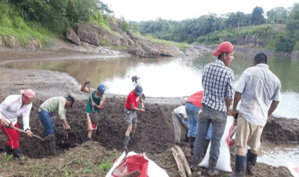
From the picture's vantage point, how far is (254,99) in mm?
3416

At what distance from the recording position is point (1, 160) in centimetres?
425

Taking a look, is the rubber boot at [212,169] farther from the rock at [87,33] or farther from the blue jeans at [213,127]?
the rock at [87,33]

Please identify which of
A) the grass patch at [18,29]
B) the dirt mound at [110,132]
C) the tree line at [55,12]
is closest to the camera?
the dirt mound at [110,132]

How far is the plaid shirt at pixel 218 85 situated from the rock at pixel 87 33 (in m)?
26.2

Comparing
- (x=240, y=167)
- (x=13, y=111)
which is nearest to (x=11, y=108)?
(x=13, y=111)

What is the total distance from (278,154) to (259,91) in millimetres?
4099

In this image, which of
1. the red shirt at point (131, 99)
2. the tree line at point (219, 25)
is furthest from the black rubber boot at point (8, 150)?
the tree line at point (219, 25)

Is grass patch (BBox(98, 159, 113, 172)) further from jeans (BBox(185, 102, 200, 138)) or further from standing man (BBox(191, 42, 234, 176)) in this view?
jeans (BBox(185, 102, 200, 138))

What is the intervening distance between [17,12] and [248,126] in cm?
2352

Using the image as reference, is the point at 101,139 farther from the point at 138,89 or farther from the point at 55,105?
the point at 138,89

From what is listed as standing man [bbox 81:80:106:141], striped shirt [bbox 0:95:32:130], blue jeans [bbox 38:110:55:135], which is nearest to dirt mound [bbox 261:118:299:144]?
standing man [bbox 81:80:106:141]

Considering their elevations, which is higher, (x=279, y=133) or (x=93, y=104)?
(x=93, y=104)

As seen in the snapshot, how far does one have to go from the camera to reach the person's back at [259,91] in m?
3.40

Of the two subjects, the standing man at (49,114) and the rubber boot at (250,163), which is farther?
the standing man at (49,114)
